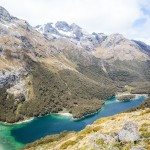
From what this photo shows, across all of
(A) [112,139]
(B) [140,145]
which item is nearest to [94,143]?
(A) [112,139]

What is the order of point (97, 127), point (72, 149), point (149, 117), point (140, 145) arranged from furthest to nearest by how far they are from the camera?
point (97, 127) → point (149, 117) → point (72, 149) → point (140, 145)

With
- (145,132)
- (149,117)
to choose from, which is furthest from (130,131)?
(149,117)

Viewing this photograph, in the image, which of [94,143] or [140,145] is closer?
[140,145]

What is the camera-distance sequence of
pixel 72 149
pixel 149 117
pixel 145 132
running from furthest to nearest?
pixel 149 117 < pixel 72 149 < pixel 145 132

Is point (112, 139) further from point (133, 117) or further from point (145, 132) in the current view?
point (133, 117)

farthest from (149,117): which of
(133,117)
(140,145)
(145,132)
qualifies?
(140,145)

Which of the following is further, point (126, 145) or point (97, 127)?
point (97, 127)

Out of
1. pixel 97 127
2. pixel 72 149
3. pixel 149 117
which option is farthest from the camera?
pixel 97 127

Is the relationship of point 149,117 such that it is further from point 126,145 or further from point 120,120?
point 126,145

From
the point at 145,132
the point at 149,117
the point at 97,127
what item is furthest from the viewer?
the point at 97,127
